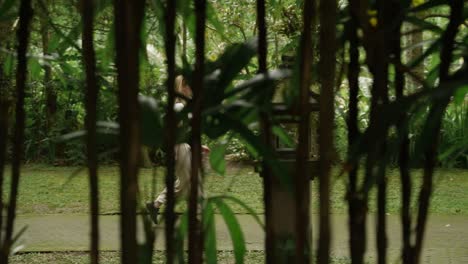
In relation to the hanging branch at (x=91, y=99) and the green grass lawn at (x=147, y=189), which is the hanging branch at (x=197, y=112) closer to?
the hanging branch at (x=91, y=99)

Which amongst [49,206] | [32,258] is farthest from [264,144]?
[49,206]

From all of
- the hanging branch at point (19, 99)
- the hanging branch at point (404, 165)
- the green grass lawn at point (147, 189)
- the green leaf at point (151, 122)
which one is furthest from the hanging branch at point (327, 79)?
the green grass lawn at point (147, 189)

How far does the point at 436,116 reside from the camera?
1.22 metres

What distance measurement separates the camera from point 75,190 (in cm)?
880

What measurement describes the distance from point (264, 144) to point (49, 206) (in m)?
6.64

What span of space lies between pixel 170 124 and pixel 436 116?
1.28ft

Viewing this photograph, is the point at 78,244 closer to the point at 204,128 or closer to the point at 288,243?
the point at 288,243

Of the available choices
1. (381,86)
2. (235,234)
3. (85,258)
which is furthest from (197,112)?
(85,258)

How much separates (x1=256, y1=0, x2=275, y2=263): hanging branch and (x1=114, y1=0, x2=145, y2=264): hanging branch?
0.72ft

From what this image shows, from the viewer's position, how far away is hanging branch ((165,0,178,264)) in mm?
1133

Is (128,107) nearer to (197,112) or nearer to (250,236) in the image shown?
(197,112)

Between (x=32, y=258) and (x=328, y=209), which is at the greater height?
(x=328, y=209)

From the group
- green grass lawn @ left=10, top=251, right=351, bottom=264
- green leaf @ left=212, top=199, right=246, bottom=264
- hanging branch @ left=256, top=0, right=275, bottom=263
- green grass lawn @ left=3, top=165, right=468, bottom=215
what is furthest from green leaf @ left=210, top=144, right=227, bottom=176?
green grass lawn @ left=3, top=165, right=468, bottom=215

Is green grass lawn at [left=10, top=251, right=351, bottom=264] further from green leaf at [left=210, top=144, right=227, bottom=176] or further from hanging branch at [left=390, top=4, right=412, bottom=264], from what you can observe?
hanging branch at [left=390, top=4, right=412, bottom=264]
